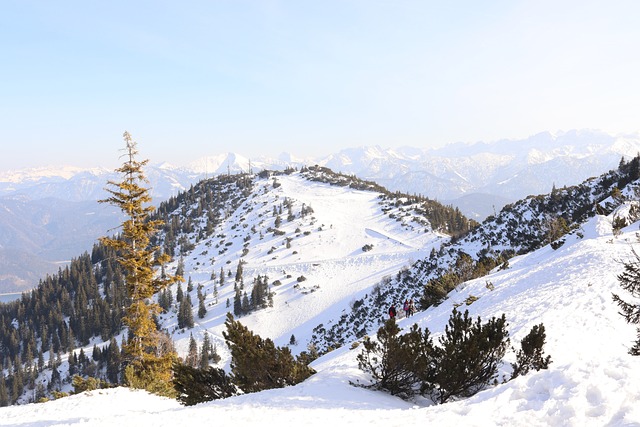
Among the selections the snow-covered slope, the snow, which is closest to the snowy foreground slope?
the snow

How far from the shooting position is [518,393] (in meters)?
6.16

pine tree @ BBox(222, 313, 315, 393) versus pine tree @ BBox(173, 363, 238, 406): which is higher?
pine tree @ BBox(222, 313, 315, 393)

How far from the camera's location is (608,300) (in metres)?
12.1

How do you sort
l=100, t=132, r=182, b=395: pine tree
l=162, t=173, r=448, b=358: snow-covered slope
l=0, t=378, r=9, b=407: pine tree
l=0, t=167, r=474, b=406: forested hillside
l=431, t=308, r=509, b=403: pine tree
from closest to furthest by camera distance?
l=431, t=308, r=509, b=403: pine tree
l=100, t=132, r=182, b=395: pine tree
l=162, t=173, r=448, b=358: snow-covered slope
l=0, t=378, r=9, b=407: pine tree
l=0, t=167, r=474, b=406: forested hillside

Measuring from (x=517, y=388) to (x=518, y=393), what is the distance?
0.43 ft

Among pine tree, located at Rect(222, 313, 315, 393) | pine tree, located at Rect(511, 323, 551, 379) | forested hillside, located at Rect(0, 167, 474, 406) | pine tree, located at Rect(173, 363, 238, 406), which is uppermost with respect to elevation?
pine tree, located at Rect(511, 323, 551, 379)

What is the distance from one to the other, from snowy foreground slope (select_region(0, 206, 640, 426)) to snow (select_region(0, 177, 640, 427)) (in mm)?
23

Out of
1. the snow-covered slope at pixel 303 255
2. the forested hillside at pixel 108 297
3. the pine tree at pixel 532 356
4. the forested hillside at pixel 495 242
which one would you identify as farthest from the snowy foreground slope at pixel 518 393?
the forested hillside at pixel 108 297

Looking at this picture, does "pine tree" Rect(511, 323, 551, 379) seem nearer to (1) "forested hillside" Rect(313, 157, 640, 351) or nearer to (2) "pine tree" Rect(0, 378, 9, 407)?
(1) "forested hillside" Rect(313, 157, 640, 351)

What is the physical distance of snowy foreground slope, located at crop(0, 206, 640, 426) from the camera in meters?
5.59

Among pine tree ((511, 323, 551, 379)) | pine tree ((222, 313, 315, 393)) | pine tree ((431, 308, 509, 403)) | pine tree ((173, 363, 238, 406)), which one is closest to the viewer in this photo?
pine tree ((431, 308, 509, 403))

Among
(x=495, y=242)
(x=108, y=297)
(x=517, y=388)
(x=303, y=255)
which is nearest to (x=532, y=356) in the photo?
(x=517, y=388)

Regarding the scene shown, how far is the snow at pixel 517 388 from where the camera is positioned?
5.64 m

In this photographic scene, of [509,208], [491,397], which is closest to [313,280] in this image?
[509,208]
